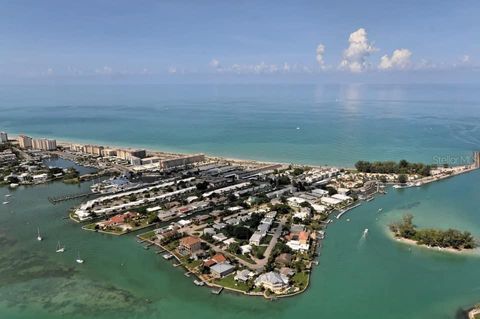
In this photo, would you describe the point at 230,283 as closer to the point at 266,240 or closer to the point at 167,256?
the point at 167,256

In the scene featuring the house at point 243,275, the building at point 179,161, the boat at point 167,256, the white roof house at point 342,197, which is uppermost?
the building at point 179,161

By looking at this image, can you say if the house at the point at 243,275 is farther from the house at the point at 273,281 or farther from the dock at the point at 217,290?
the dock at the point at 217,290

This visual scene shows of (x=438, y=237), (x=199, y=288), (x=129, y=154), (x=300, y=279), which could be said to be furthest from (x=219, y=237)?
(x=129, y=154)

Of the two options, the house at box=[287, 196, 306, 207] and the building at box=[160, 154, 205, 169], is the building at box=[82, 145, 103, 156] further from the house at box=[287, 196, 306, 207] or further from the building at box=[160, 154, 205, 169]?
the house at box=[287, 196, 306, 207]

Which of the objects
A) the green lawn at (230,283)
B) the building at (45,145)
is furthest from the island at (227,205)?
the building at (45,145)

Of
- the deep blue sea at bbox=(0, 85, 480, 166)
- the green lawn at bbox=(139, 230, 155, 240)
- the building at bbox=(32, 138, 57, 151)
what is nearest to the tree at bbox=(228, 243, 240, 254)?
the green lawn at bbox=(139, 230, 155, 240)

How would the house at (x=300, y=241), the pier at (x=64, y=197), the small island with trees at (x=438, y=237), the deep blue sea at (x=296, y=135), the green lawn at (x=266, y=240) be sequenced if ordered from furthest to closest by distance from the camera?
the deep blue sea at (x=296, y=135), the pier at (x=64, y=197), the green lawn at (x=266, y=240), the small island with trees at (x=438, y=237), the house at (x=300, y=241)
